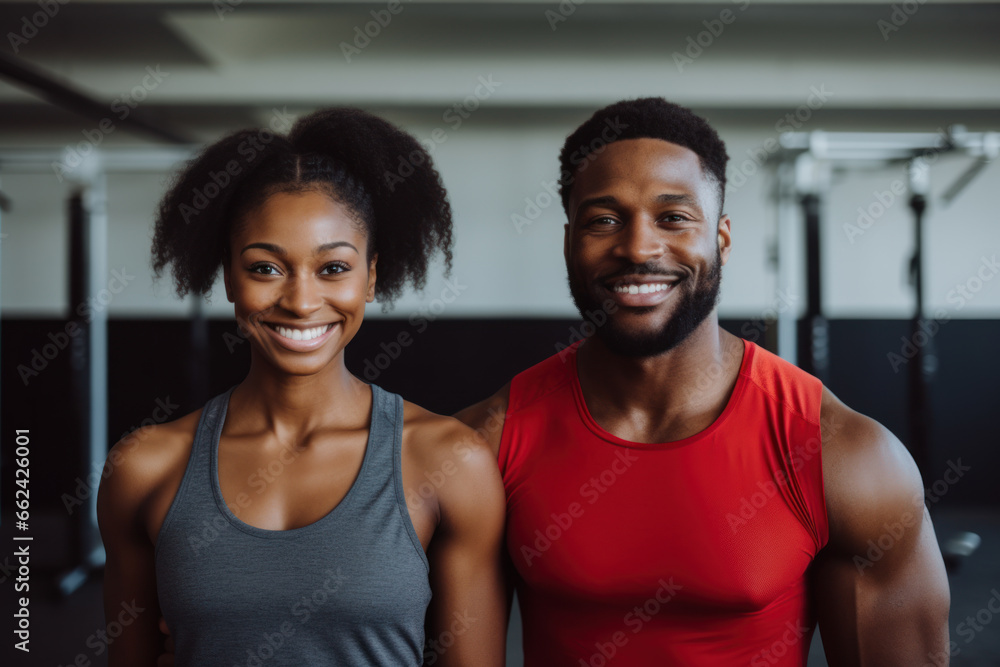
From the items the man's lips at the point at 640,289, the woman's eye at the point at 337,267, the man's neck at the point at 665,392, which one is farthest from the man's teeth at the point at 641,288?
the woman's eye at the point at 337,267

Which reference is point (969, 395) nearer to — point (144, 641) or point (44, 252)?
point (144, 641)

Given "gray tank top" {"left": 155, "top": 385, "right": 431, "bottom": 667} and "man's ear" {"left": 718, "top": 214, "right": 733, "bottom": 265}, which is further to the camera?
"man's ear" {"left": 718, "top": 214, "right": 733, "bottom": 265}

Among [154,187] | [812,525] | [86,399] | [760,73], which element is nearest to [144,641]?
[812,525]

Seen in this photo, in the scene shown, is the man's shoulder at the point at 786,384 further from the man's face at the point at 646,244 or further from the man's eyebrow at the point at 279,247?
the man's eyebrow at the point at 279,247

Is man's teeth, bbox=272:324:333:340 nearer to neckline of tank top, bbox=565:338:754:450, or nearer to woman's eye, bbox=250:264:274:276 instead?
woman's eye, bbox=250:264:274:276

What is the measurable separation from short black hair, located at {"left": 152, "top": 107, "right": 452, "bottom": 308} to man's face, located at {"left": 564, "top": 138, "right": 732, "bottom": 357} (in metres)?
0.33

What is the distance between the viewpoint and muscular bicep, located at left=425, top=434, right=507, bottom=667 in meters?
1.17

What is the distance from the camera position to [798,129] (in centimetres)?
424

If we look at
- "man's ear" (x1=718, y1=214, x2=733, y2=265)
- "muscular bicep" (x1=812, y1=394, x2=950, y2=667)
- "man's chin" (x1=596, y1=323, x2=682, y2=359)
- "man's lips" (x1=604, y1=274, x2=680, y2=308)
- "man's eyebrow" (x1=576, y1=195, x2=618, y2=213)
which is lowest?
"muscular bicep" (x1=812, y1=394, x2=950, y2=667)

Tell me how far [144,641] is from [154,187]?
3.95 meters

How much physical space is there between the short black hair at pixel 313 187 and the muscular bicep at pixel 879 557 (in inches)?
35.5

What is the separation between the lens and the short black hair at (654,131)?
133cm

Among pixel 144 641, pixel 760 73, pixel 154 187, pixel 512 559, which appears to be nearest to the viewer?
pixel 144 641

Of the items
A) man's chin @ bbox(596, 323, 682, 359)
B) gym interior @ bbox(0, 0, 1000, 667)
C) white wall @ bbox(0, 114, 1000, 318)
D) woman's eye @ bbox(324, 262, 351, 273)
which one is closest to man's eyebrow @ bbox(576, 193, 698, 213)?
man's chin @ bbox(596, 323, 682, 359)
